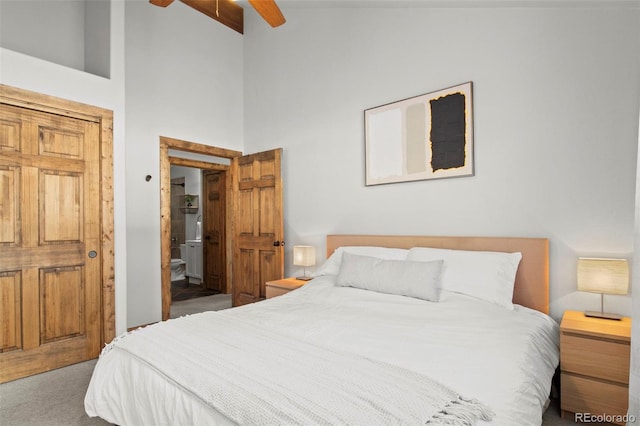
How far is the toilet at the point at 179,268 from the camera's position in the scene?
692 cm

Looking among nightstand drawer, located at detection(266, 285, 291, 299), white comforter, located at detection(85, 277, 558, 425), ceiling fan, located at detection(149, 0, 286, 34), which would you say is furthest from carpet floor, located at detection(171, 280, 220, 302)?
ceiling fan, located at detection(149, 0, 286, 34)

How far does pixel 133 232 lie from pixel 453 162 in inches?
128

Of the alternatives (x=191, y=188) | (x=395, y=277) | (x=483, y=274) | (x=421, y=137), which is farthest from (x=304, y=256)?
→ (x=191, y=188)

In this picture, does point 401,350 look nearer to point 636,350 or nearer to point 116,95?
point 636,350

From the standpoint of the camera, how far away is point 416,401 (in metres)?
1.11

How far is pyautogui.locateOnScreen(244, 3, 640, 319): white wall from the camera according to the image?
7.72 feet

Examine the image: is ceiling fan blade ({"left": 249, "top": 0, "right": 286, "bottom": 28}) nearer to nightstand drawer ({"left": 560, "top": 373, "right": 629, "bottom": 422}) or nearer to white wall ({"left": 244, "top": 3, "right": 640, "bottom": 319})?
white wall ({"left": 244, "top": 3, "right": 640, "bottom": 319})

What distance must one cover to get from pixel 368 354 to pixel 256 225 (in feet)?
9.91

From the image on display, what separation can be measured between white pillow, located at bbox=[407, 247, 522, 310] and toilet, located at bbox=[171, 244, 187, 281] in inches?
225

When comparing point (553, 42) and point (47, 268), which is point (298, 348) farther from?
point (553, 42)

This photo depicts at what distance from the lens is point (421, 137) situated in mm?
3150

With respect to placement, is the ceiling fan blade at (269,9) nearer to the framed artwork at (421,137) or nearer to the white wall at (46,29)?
the framed artwork at (421,137)

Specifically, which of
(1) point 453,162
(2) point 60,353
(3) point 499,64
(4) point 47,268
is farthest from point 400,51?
(2) point 60,353

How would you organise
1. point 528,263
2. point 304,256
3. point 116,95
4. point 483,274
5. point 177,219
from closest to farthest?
point 483,274 → point 528,263 → point 116,95 → point 304,256 → point 177,219
